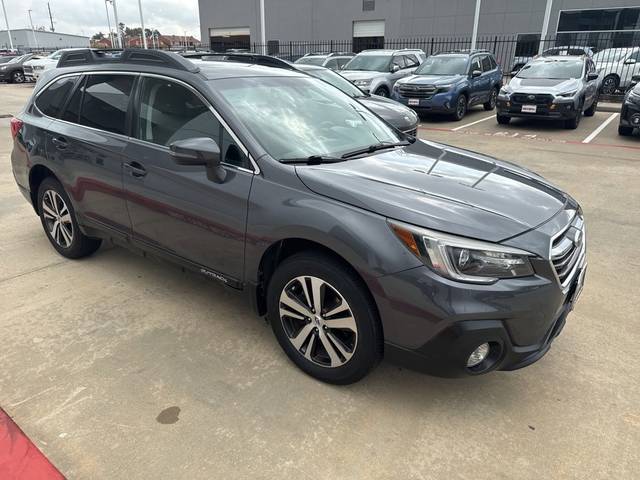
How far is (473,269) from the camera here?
2.20 m

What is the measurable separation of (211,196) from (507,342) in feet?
5.87

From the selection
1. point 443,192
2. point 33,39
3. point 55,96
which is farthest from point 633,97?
point 33,39

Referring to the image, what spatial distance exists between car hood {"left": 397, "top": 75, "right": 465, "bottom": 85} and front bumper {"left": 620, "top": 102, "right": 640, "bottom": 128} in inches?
162

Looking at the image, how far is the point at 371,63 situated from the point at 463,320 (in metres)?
13.7

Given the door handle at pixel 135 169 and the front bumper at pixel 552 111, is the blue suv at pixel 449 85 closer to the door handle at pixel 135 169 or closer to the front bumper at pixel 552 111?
the front bumper at pixel 552 111

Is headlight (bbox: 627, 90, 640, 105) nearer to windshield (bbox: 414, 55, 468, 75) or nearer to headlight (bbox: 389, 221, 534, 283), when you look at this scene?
windshield (bbox: 414, 55, 468, 75)

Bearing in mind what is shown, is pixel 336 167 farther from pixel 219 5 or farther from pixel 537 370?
pixel 219 5

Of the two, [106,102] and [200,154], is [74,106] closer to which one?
[106,102]

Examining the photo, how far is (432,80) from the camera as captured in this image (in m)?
12.7

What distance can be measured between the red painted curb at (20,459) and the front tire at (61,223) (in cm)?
204

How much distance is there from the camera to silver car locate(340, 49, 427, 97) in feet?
43.6

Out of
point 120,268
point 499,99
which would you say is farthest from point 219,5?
point 120,268

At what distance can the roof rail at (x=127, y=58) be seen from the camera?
321 centimetres

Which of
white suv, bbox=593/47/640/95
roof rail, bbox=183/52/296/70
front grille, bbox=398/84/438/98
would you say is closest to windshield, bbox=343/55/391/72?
front grille, bbox=398/84/438/98
